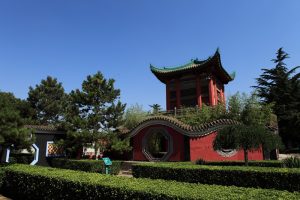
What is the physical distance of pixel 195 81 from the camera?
26.9 metres

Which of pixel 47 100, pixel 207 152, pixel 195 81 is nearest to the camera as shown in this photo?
pixel 207 152

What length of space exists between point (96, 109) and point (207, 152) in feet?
27.3

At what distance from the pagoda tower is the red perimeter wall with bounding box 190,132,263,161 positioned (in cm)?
804

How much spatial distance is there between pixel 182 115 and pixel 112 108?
22.3 feet

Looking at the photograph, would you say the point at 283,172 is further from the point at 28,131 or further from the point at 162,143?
the point at 162,143

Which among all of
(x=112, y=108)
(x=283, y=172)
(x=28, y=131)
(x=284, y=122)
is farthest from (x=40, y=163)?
(x=284, y=122)

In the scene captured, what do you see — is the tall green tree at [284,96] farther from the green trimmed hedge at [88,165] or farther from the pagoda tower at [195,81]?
the green trimmed hedge at [88,165]

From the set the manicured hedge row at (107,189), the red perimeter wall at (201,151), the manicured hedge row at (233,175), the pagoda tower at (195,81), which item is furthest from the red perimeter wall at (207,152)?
the manicured hedge row at (107,189)

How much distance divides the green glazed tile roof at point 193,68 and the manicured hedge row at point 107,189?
1972 centimetres

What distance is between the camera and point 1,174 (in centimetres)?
1003

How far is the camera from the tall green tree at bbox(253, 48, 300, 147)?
32.6 meters

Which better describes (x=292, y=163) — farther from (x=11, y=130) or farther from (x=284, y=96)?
(x=284, y=96)

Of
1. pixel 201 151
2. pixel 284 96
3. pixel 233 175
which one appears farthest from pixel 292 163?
pixel 284 96

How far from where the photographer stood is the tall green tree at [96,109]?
18203mm
